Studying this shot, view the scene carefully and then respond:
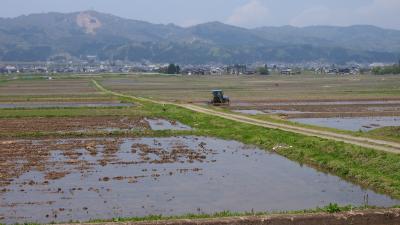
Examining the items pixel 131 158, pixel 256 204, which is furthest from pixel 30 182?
pixel 256 204

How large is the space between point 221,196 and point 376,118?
24.9 m

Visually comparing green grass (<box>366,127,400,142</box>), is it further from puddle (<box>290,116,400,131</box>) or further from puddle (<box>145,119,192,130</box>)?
puddle (<box>145,119,192,130</box>)

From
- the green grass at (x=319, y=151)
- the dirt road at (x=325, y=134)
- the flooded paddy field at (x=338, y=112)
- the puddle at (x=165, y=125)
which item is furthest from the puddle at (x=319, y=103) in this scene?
the puddle at (x=165, y=125)

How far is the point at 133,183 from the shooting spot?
18.2 metres

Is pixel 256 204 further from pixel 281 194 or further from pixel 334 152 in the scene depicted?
pixel 334 152

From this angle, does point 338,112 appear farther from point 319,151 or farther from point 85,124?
point 319,151

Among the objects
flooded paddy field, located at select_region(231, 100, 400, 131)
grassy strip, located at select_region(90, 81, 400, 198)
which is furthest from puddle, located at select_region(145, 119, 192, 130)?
flooded paddy field, located at select_region(231, 100, 400, 131)

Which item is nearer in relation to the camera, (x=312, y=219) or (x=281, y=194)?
(x=312, y=219)

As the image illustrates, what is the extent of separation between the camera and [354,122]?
119ft

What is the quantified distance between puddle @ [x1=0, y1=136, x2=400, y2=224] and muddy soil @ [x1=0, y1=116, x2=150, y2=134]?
21.6 feet

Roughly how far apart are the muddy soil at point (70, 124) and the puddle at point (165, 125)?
1.53 ft

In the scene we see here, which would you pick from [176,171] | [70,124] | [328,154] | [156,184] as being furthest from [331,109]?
[156,184]

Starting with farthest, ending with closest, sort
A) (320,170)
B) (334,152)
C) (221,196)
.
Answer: (334,152)
(320,170)
(221,196)

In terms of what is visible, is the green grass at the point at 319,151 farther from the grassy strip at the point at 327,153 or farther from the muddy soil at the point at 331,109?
the muddy soil at the point at 331,109
